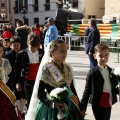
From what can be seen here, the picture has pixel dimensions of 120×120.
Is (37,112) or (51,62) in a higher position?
(51,62)

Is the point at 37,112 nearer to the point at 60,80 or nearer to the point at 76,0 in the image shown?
the point at 60,80

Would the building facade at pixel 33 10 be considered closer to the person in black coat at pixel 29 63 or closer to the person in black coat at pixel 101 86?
the person in black coat at pixel 29 63

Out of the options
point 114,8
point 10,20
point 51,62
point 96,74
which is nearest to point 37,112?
point 51,62

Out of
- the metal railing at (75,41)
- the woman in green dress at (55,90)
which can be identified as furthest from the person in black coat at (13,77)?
the metal railing at (75,41)

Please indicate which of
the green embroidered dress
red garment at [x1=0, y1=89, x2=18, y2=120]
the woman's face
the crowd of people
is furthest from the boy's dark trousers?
red garment at [x1=0, y1=89, x2=18, y2=120]

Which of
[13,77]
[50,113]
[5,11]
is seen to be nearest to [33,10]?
[5,11]

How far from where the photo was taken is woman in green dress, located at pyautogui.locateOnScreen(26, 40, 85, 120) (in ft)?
10.8

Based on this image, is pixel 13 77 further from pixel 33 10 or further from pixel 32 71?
pixel 33 10

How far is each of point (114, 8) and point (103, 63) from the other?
76.1 ft

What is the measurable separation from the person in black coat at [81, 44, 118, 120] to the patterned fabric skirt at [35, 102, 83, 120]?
15.1 inches

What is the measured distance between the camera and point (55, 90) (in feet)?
10.6

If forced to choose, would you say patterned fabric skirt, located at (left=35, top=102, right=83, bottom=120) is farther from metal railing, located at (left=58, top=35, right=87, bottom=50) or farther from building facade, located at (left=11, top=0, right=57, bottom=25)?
building facade, located at (left=11, top=0, right=57, bottom=25)

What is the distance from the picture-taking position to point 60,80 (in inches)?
137

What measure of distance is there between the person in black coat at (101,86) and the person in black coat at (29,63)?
4.70 ft
